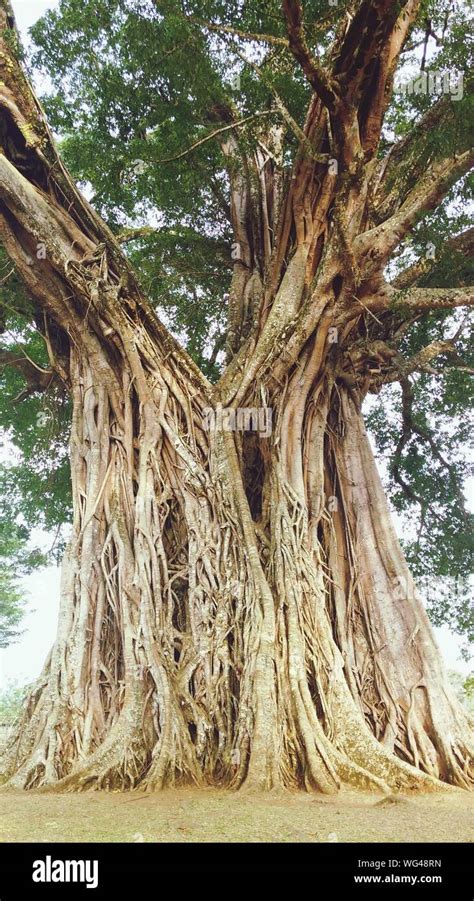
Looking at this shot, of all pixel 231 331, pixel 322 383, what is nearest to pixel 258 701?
pixel 322 383

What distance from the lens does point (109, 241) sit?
548 cm

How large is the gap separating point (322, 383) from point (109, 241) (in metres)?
2.39

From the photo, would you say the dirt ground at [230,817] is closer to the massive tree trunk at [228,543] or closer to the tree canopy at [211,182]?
the massive tree trunk at [228,543]

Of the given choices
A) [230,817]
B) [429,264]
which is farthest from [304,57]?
[230,817]

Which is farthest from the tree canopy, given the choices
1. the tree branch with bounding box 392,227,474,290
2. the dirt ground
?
the dirt ground

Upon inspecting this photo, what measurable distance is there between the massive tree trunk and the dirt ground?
0.94ft

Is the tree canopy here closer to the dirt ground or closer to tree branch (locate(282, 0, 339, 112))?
tree branch (locate(282, 0, 339, 112))

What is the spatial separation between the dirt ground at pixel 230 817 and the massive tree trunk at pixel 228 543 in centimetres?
29

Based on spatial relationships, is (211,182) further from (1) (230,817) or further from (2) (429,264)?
(1) (230,817)

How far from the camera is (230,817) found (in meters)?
2.59

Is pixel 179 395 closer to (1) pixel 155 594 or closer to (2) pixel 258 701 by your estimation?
(1) pixel 155 594

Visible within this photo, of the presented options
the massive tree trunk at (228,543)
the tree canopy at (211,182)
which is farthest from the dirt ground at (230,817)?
the tree canopy at (211,182)

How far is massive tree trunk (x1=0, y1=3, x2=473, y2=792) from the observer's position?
373 cm

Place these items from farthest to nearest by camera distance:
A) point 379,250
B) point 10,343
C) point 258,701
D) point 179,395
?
point 10,343 → point 179,395 → point 379,250 → point 258,701
